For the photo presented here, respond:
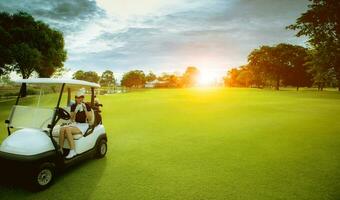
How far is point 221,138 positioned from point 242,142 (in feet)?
3.31

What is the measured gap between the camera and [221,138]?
1059 centimetres

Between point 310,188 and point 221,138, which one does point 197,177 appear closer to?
point 310,188

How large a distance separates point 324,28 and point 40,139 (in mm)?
32872

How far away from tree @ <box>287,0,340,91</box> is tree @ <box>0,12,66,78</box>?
32.4 meters

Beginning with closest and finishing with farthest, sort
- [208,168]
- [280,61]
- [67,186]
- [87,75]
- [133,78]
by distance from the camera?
[67,186] → [208,168] → [280,61] → [133,78] → [87,75]

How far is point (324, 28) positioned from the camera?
28.3 m

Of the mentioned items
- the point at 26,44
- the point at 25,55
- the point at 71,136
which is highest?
the point at 26,44

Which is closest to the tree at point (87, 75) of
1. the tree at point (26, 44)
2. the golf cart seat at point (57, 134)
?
the tree at point (26, 44)

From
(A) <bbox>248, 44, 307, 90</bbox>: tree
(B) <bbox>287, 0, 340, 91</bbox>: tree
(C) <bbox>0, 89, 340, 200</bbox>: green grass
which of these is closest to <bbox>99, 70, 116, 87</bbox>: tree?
(A) <bbox>248, 44, 307, 90</bbox>: tree

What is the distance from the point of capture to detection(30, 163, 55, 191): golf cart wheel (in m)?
5.34

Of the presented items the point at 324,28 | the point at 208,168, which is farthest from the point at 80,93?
the point at 324,28

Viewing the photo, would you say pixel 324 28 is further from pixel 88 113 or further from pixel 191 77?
pixel 191 77

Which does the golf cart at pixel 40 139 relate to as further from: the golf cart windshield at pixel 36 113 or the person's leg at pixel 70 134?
the person's leg at pixel 70 134

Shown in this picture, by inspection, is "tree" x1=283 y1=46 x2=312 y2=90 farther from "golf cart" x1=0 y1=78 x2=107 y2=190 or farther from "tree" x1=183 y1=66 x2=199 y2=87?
"tree" x1=183 y1=66 x2=199 y2=87
